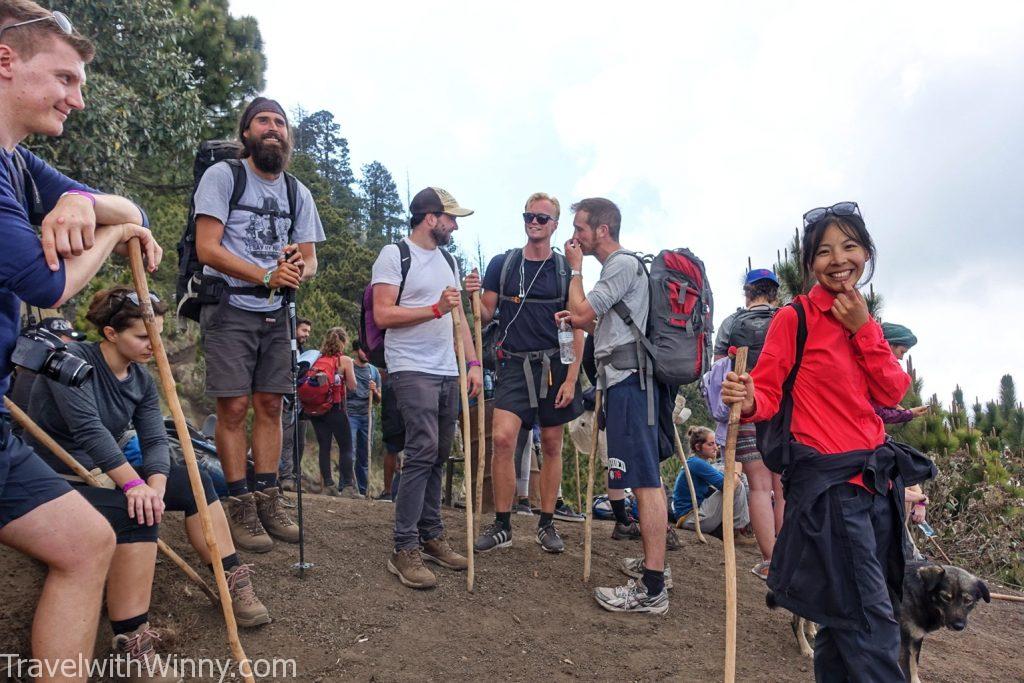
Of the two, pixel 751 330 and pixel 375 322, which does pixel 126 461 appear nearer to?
pixel 375 322

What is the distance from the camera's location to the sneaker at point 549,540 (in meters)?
5.39

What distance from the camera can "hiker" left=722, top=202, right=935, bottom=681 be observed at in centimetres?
270

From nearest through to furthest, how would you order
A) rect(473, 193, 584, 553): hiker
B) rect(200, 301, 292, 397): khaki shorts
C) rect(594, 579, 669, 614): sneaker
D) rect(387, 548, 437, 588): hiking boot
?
rect(200, 301, 292, 397): khaki shorts → rect(387, 548, 437, 588): hiking boot → rect(594, 579, 669, 614): sneaker → rect(473, 193, 584, 553): hiker

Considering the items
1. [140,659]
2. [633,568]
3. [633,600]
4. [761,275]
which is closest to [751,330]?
[761,275]

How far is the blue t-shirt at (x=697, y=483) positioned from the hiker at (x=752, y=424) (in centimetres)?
127

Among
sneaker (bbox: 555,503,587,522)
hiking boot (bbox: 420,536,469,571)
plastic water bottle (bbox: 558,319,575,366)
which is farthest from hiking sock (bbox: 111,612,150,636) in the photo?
sneaker (bbox: 555,503,587,522)

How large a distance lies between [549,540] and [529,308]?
68.3 inches

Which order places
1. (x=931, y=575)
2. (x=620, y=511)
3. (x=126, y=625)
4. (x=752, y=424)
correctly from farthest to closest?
(x=620, y=511)
(x=752, y=424)
(x=931, y=575)
(x=126, y=625)

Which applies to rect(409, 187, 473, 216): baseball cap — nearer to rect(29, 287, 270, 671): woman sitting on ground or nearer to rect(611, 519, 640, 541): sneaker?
rect(29, 287, 270, 671): woman sitting on ground

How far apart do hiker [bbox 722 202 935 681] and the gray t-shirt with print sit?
9.47 ft

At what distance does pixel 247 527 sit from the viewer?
4.38 metres

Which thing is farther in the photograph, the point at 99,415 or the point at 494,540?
the point at 494,540

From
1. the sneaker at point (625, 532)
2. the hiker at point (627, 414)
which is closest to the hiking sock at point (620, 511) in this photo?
the sneaker at point (625, 532)

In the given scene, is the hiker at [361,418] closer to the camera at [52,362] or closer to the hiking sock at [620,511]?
the hiking sock at [620,511]
